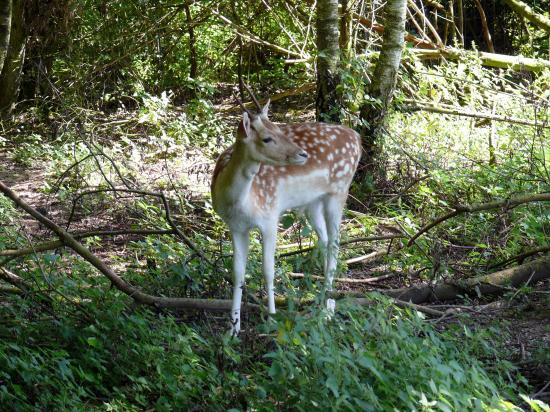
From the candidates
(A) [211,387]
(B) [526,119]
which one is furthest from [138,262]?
(B) [526,119]

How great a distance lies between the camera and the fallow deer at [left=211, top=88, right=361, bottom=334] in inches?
232

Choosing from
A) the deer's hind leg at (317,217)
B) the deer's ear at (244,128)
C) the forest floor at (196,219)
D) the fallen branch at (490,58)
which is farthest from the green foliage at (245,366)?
the fallen branch at (490,58)

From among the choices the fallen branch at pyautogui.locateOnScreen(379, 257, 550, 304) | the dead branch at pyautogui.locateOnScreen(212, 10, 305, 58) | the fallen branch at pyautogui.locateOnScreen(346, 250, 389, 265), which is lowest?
the fallen branch at pyautogui.locateOnScreen(346, 250, 389, 265)

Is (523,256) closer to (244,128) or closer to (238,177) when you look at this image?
(238,177)

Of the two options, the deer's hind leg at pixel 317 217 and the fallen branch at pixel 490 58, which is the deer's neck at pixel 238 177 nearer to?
the deer's hind leg at pixel 317 217

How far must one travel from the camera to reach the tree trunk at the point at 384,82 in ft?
31.0

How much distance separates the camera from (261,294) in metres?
6.14

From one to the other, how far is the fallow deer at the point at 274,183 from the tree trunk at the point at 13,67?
6.86 meters

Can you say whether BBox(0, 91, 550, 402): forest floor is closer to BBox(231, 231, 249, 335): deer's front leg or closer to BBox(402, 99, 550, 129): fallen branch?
BBox(231, 231, 249, 335): deer's front leg

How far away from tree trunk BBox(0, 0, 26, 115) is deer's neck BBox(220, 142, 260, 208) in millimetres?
7569

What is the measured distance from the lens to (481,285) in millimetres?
6645

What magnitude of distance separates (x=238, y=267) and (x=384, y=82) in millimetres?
4121

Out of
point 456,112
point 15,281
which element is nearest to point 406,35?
point 456,112

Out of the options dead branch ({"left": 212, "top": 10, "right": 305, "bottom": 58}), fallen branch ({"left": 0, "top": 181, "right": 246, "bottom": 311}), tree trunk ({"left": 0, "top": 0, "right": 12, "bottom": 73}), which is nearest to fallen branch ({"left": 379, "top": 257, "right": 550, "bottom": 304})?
fallen branch ({"left": 0, "top": 181, "right": 246, "bottom": 311})
